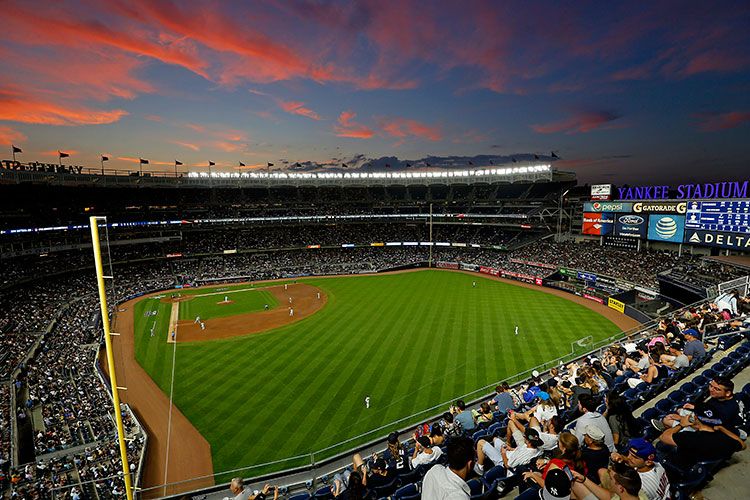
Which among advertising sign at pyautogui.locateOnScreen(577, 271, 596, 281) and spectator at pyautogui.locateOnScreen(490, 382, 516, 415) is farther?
advertising sign at pyautogui.locateOnScreen(577, 271, 596, 281)

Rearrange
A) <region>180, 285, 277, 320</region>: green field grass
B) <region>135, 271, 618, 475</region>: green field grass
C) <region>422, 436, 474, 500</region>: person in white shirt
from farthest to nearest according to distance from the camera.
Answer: <region>180, 285, 277, 320</region>: green field grass → <region>135, 271, 618, 475</region>: green field grass → <region>422, 436, 474, 500</region>: person in white shirt

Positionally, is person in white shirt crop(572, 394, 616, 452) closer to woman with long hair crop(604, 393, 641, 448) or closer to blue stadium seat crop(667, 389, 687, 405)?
woman with long hair crop(604, 393, 641, 448)

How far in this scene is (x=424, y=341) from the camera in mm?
27938

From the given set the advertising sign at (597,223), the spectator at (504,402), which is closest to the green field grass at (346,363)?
the spectator at (504,402)

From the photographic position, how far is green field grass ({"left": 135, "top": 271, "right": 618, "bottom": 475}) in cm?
1788

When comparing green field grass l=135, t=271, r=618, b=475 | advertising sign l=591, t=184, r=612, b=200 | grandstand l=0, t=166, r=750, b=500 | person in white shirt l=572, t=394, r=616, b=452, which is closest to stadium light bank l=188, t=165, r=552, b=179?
grandstand l=0, t=166, r=750, b=500

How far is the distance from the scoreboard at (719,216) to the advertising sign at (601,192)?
9896 millimetres

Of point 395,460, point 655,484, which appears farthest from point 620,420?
point 395,460

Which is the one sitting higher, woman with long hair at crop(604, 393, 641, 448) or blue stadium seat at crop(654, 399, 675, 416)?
woman with long hair at crop(604, 393, 641, 448)

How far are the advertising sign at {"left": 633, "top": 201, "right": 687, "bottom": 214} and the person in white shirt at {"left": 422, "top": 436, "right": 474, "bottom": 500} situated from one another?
46985mm

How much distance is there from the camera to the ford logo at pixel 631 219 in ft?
144

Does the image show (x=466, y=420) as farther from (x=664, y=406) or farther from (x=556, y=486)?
(x=556, y=486)

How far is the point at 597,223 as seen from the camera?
49.0 meters

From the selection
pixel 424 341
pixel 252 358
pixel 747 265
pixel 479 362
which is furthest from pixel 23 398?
pixel 747 265
